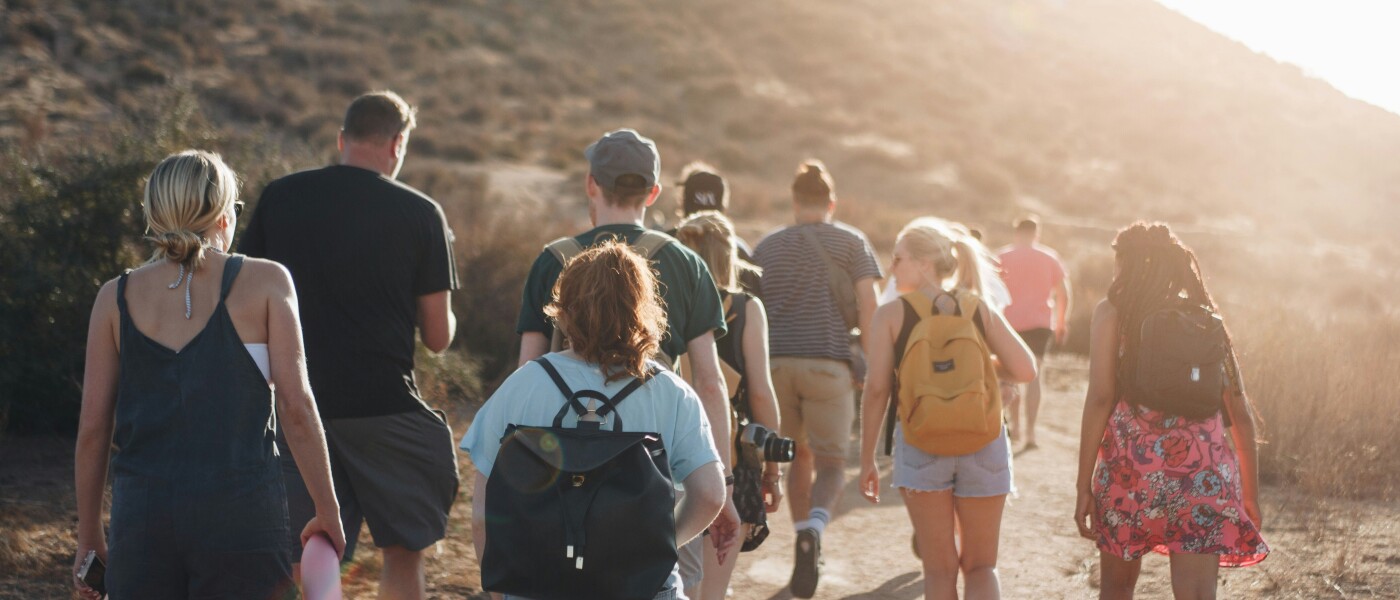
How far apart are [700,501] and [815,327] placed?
3234mm

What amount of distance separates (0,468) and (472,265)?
5205mm

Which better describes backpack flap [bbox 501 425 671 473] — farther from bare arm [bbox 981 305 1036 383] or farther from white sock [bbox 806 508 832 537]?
white sock [bbox 806 508 832 537]

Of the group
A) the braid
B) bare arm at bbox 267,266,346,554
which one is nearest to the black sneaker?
the braid

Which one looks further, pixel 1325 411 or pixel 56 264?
pixel 1325 411

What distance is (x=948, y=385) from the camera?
431 cm

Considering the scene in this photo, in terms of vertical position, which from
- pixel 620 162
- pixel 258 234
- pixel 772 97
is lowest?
pixel 258 234

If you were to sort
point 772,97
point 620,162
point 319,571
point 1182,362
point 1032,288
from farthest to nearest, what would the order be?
point 772,97 → point 1032,288 → point 1182,362 → point 620,162 → point 319,571

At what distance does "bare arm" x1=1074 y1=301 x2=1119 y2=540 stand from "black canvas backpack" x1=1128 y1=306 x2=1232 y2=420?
14cm

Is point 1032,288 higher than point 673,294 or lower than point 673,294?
higher

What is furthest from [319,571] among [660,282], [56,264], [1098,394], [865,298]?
[56,264]

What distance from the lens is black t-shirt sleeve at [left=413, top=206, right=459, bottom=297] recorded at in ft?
13.2

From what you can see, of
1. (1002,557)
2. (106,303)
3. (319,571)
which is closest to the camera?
(106,303)

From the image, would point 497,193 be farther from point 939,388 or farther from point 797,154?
point 939,388

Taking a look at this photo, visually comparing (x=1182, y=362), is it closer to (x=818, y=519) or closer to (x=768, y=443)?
(x=768, y=443)
